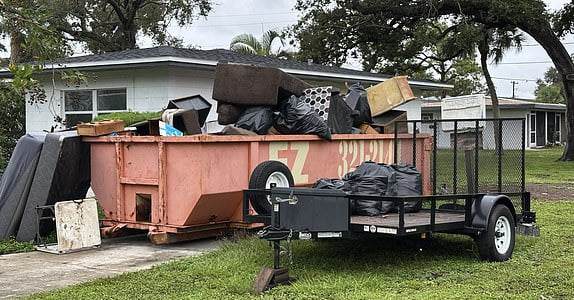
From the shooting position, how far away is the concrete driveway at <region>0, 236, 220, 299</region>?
710cm

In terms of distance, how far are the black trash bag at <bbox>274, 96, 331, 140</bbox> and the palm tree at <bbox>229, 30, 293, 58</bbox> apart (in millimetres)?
17665

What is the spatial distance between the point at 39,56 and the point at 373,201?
15.2 feet

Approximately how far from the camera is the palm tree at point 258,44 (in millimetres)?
28922

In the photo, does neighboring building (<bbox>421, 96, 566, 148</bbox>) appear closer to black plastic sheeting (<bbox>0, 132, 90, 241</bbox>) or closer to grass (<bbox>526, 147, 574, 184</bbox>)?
grass (<bbox>526, 147, 574, 184</bbox>)

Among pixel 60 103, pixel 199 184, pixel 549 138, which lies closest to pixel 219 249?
pixel 199 184

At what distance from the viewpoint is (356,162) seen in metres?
10.9

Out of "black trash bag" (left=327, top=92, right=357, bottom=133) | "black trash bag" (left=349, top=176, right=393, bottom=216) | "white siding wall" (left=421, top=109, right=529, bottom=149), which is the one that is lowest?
"black trash bag" (left=349, top=176, right=393, bottom=216)

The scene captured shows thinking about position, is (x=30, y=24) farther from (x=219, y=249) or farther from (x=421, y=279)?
(x=421, y=279)

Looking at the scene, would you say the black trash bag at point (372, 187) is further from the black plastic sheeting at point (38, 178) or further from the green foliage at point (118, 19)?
the green foliage at point (118, 19)

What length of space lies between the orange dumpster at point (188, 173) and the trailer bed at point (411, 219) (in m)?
0.77

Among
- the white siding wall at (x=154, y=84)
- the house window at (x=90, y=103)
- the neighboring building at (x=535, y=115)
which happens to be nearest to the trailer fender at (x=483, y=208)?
the white siding wall at (x=154, y=84)

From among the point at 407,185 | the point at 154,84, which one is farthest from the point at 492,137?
the point at 154,84

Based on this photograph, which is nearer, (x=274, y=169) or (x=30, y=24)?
(x=30, y=24)

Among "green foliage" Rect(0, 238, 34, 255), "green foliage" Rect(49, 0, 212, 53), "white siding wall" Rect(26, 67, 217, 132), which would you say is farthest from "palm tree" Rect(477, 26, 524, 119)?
"green foliage" Rect(0, 238, 34, 255)
